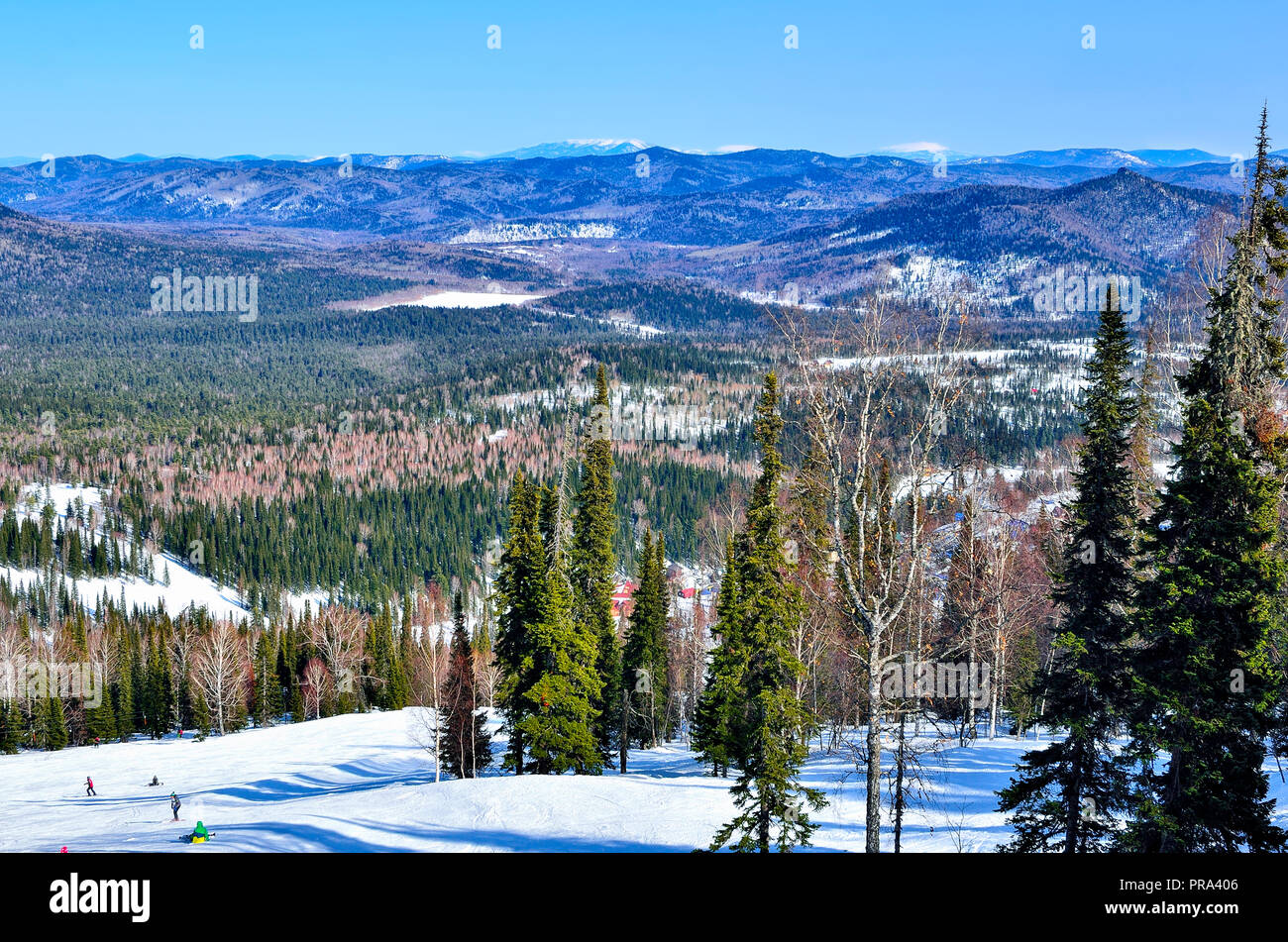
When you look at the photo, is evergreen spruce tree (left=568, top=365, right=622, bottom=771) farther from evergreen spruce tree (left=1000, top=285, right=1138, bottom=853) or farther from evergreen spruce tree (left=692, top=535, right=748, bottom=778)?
evergreen spruce tree (left=1000, top=285, right=1138, bottom=853)

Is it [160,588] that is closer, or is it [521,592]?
[521,592]

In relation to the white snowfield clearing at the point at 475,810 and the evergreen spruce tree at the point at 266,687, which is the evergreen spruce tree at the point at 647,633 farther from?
the evergreen spruce tree at the point at 266,687

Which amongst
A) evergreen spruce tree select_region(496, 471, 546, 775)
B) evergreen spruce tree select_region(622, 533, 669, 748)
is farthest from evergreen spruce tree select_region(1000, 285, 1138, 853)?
evergreen spruce tree select_region(622, 533, 669, 748)

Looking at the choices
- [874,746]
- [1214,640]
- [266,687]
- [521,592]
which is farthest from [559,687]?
[266,687]

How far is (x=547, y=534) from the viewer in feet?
134

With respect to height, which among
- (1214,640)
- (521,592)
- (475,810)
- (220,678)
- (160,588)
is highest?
(1214,640)

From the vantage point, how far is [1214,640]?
16688 mm

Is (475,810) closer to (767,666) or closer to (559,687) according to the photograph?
(559,687)

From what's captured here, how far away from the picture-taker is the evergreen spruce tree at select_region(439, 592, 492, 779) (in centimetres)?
4547

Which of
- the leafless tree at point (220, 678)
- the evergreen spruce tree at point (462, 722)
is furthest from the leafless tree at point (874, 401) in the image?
the leafless tree at point (220, 678)

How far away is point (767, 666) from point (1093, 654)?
9.67 metres
